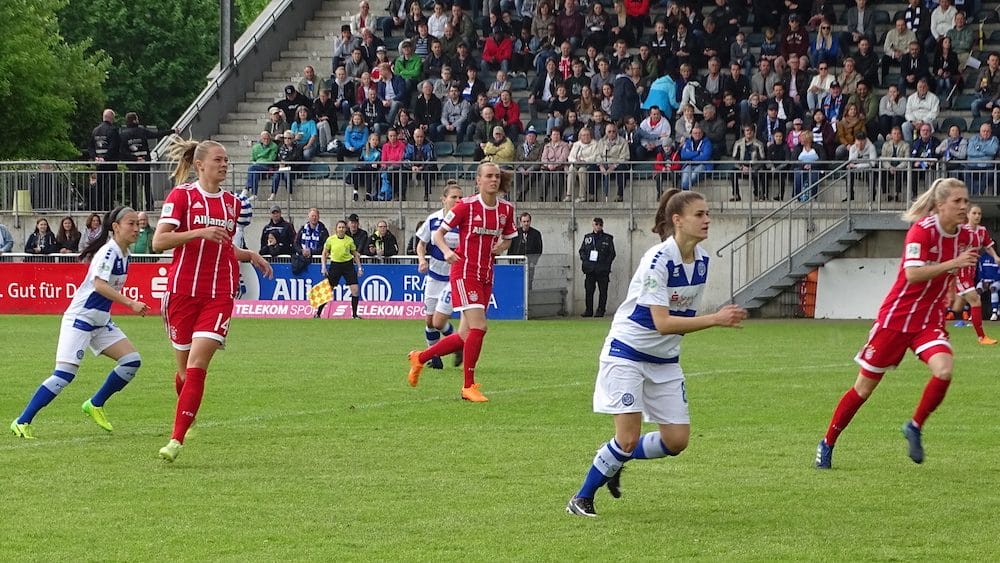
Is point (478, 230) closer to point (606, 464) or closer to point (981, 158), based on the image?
point (606, 464)

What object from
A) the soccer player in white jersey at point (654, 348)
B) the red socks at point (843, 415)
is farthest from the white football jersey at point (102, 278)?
the red socks at point (843, 415)

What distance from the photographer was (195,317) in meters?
10.8

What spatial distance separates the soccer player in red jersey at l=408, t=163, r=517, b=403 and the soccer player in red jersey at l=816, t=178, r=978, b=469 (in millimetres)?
4994

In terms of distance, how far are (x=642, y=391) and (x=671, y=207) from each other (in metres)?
0.98

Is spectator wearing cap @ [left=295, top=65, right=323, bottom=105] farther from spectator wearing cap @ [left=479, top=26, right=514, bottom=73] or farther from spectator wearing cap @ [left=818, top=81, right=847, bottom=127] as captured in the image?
spectator wearing cap @ [left=818, top=81, right=847, bottom=127]

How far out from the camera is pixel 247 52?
36.6 meters

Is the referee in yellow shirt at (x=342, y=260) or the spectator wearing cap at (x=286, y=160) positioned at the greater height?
the spectator wearing cap at (x=286, y=160)

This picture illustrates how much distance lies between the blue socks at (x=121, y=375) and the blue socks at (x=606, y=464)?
4.79 meters

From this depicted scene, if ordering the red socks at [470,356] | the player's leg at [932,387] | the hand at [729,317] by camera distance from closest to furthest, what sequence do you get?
the hand at [729,317] → the player's leg at [932,387] → the red socks at [470,356]

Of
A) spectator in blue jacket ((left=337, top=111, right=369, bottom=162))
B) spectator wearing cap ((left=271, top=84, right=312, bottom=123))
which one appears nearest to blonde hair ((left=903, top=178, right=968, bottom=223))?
spectator in blue jacket ((left=337, top=111, right=369, bottom=162))

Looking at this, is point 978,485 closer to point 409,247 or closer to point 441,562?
point 441,562

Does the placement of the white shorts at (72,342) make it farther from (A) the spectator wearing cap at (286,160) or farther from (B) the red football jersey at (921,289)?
(A) the spectator wearing cap at (286,160)

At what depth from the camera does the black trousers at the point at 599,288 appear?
1128 inches

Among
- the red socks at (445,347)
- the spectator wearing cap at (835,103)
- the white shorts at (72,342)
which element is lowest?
the red socks at (445,347)
